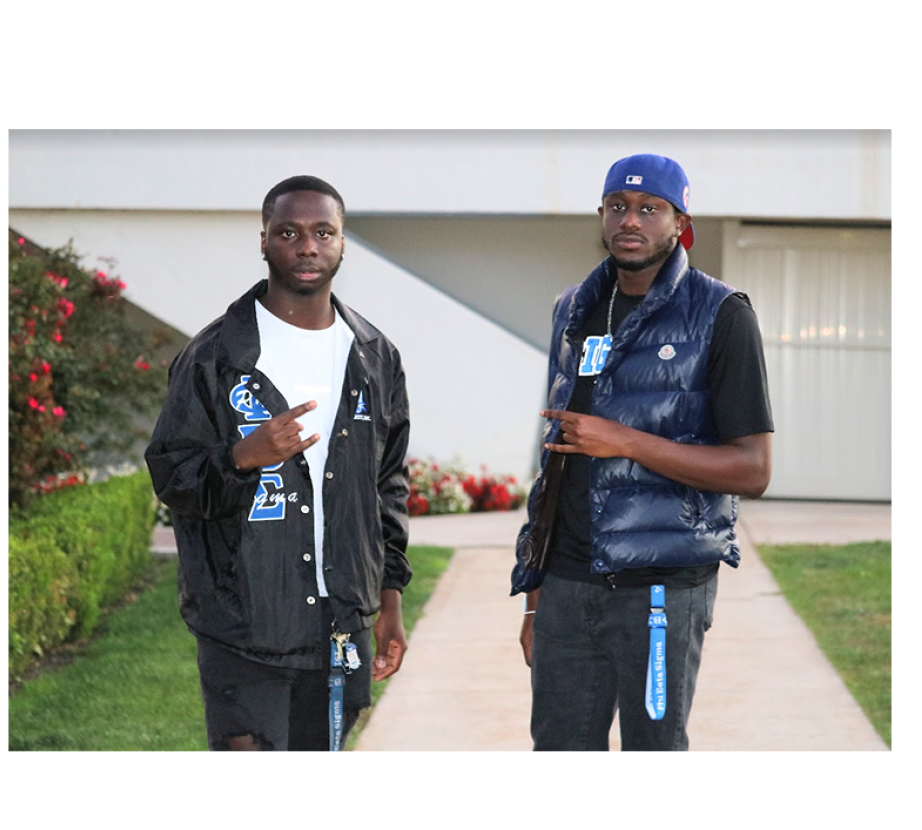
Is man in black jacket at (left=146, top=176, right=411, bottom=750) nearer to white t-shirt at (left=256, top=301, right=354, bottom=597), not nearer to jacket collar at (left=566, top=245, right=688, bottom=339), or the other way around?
white t-shirt at (left=256, top=301, right=354, bottom=597)

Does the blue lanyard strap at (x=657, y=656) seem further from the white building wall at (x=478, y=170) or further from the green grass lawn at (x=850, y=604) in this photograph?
the white building wall at (x=478, y=170)

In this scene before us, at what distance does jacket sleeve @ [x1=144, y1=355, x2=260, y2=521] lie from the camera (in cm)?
290

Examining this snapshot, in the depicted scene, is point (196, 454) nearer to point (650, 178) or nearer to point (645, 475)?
point (645, 475)

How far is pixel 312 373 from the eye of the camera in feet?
10.1

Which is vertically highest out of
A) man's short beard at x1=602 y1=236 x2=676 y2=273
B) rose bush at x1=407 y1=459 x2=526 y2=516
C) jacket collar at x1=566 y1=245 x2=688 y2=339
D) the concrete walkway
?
man's short beard at x1=602 y1=236 x2=676 y2=273

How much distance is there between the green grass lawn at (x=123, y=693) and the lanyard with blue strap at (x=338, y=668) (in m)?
2.48

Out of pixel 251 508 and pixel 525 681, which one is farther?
pixel 525 681

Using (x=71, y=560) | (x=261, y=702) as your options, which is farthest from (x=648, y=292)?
(x=71, y=560)

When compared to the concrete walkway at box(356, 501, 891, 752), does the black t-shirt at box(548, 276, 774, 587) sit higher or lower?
higher

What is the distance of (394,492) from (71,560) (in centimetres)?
409

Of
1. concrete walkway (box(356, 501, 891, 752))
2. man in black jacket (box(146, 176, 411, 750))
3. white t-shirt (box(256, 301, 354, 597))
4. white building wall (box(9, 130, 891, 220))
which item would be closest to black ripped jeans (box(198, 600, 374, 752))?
man in black jacket (box(146, 176, 411, 750))

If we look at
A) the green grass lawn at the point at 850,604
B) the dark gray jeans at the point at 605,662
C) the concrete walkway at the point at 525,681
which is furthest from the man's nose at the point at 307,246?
the green grass lawn at the point at 850,604

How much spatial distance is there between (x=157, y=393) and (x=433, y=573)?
11.5ft

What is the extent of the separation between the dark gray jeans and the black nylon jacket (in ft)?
1.60
